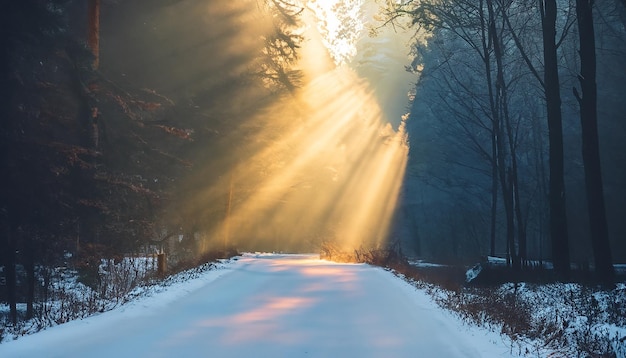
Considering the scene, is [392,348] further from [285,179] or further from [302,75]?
[285,179]

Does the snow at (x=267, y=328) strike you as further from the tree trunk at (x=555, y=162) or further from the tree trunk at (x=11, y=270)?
the tree trunk at (x=555, y=162)

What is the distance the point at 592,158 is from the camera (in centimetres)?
1415

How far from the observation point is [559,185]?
16750 mm

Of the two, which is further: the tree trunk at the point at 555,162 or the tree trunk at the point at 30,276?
the tree trunk at the point at 555,162

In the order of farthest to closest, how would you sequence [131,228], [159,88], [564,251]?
[159,88] < [131,228] < [564,251]

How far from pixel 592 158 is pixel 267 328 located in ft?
33.7

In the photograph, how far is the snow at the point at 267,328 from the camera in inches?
258

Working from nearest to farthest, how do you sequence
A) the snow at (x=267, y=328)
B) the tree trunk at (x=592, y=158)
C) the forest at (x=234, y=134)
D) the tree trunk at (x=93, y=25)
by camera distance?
the snow at (x=267, y=328), the forest at (x=234, y=134), the tree trunk at (x=592, y=158), the tree trunk at (x=93, y=25)

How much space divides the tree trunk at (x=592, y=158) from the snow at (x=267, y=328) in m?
5.13

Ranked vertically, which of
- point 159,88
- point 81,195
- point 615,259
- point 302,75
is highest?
point 302,75

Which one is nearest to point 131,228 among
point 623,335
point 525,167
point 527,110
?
point 623,335

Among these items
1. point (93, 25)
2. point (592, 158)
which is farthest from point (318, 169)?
point (592, 158)

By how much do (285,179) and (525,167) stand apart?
18.7m

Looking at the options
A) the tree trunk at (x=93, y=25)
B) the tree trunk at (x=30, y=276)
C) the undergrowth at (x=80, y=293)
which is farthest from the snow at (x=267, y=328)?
the tree trunk at (x=93, y=25)
